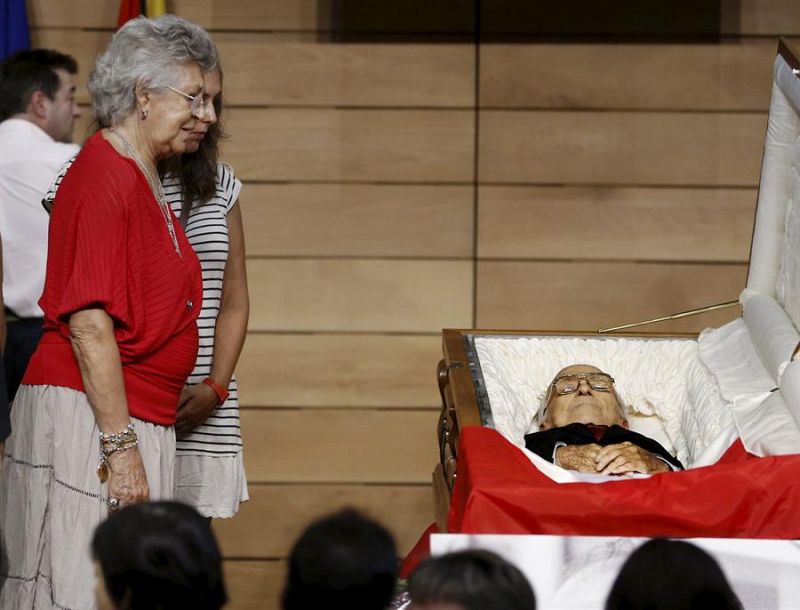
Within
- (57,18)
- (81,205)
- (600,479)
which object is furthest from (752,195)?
(81,205)

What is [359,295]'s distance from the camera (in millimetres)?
4734

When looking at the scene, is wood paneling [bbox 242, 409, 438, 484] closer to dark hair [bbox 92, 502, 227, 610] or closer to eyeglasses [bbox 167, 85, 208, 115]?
eyeglasses [bbox 167, 85, 208, 115]

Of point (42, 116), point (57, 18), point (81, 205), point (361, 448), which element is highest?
point (57, 18)

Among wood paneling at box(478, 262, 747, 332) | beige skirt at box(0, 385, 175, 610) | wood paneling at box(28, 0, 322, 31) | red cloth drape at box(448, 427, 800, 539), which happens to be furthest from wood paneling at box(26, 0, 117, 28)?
red cloth drape at box(448, 427, 800, 539)

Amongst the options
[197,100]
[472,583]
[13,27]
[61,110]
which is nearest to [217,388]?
[197,100]

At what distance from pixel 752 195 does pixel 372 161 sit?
132cm

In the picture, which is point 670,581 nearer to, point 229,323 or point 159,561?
point 159,561

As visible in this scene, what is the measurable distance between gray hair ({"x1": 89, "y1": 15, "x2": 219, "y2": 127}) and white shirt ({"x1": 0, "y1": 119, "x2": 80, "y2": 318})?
56.9 inches

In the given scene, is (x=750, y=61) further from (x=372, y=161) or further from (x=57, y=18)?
(x=57, y=18)

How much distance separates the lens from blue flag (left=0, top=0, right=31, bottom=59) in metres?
4.44

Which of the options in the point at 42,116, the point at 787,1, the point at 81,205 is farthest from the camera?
the point at 787,1

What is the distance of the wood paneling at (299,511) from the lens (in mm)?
4582

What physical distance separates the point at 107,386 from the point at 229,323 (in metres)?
0.59

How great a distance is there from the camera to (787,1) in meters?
4.57
